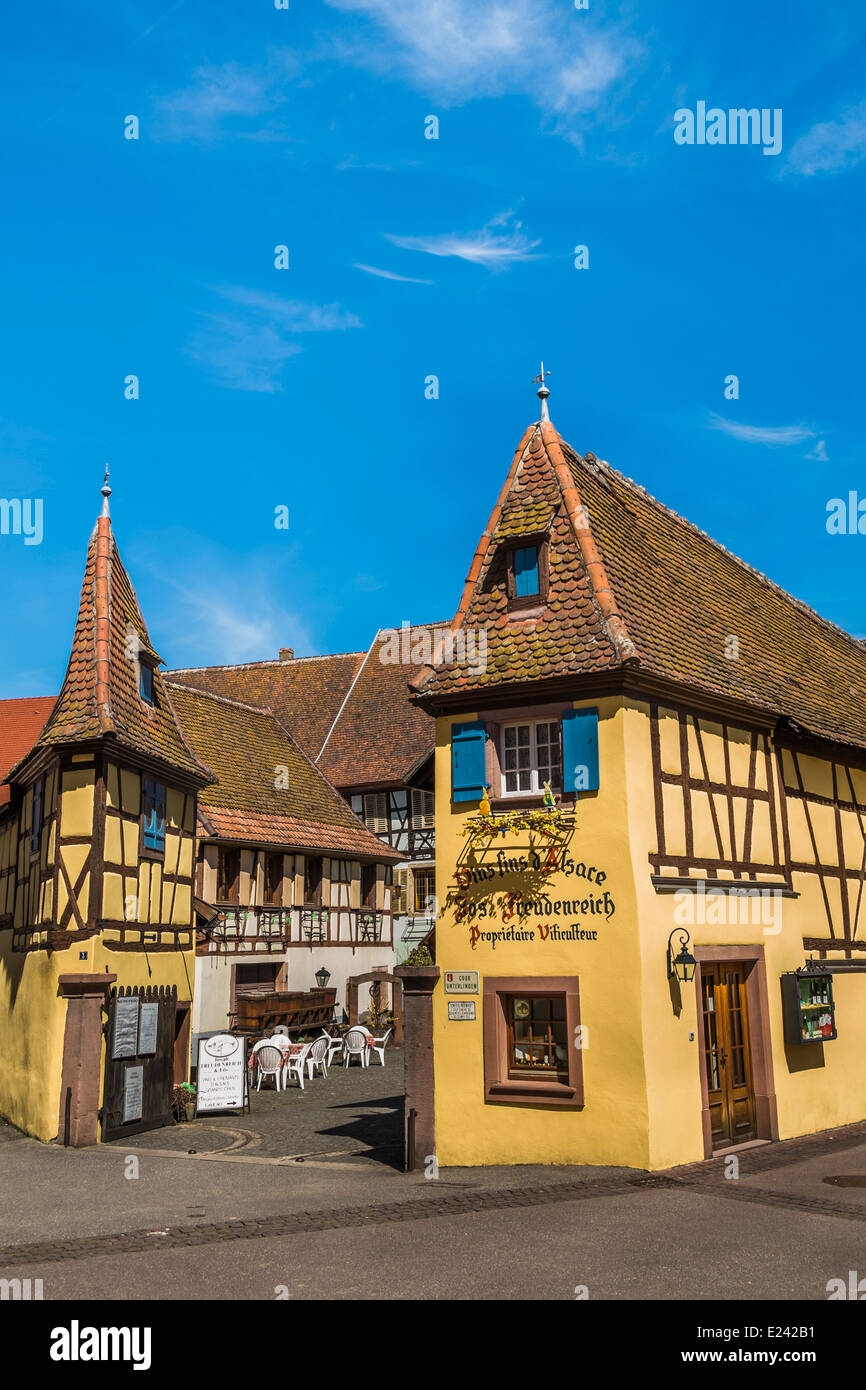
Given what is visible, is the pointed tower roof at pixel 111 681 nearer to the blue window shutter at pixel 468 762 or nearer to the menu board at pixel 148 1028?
the menu board at pixel 148 1028

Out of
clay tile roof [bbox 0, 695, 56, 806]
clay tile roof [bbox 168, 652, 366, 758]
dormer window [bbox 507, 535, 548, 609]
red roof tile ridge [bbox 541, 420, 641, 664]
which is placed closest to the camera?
red roof tile ridge [bbox 541, 420, 641, 664]

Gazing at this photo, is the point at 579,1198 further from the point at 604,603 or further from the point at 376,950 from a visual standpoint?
the point at 376,950

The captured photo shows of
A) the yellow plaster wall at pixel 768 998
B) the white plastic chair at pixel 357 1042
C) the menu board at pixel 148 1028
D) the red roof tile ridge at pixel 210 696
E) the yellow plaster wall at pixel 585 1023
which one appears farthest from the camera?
the red roof tile ridge at pixel 210 696

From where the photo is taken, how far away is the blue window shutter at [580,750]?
44.2ft

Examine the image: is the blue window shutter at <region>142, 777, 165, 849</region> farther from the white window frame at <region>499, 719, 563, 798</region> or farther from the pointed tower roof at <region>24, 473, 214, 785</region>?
the white window frame at <region>499, 719, 563, 798</region>

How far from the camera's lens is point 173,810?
2145 centimetres

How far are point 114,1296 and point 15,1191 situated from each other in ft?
19.1

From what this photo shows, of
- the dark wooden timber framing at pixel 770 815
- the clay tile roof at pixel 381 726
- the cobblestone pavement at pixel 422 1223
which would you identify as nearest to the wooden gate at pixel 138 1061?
the cobblestone pavement at pixel 422 1223

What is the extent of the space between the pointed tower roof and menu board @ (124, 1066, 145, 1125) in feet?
16.2

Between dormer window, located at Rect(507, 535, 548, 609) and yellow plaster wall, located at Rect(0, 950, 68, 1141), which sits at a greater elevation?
dormer window, located at Rect(507, 535, 548, 609)

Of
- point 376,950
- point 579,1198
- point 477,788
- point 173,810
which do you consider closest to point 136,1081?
point 173,810

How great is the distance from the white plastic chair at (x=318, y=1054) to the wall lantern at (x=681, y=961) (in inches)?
499

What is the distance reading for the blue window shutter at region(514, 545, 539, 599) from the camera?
15.1 m

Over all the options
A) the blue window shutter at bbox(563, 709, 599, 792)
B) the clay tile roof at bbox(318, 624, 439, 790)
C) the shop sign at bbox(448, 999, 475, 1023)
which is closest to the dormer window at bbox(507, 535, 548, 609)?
the blue window shutter at bbox(563, 709, 599, 792)
